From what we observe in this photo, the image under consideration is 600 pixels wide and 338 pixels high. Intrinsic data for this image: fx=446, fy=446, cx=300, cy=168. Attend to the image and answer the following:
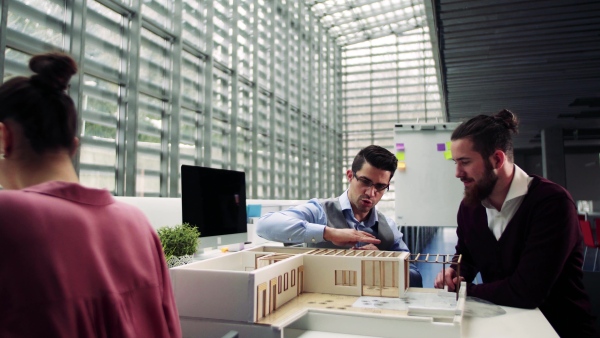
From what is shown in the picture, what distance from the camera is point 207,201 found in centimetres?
281

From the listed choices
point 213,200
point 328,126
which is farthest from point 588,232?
point 328,126

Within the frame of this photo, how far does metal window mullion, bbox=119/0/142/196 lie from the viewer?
538 cm

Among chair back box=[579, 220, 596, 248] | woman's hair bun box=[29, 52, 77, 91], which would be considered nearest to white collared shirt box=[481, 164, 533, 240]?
woman's hair bun box=[29, 52, 77, 91]

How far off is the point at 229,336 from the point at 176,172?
217 inches

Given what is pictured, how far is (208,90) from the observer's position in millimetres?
7258

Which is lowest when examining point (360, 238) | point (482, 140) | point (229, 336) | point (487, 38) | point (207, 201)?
point (229, 336)

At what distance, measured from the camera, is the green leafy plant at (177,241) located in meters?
2.03

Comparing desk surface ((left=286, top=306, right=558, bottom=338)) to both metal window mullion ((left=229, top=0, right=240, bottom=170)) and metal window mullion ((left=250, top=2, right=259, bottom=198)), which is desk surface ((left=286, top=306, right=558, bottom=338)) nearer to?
metal window mullion ((left=229, top=0, right=240, bottom=170))

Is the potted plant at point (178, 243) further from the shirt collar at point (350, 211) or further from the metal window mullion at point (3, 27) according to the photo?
the metal window mullion at point (3, 27)

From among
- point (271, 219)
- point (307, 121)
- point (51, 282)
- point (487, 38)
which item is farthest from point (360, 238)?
point (307, 121)

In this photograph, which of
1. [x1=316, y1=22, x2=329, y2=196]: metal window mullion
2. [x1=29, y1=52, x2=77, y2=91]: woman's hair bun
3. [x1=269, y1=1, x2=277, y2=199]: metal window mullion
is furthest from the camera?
[x1=316, y1=22, x2=329, y2=196]: metal window mullion

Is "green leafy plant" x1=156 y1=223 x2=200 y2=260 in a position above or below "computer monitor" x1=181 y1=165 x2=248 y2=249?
below

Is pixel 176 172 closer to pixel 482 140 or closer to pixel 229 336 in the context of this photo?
pixel 482 140

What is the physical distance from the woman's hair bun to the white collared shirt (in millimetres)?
1746
